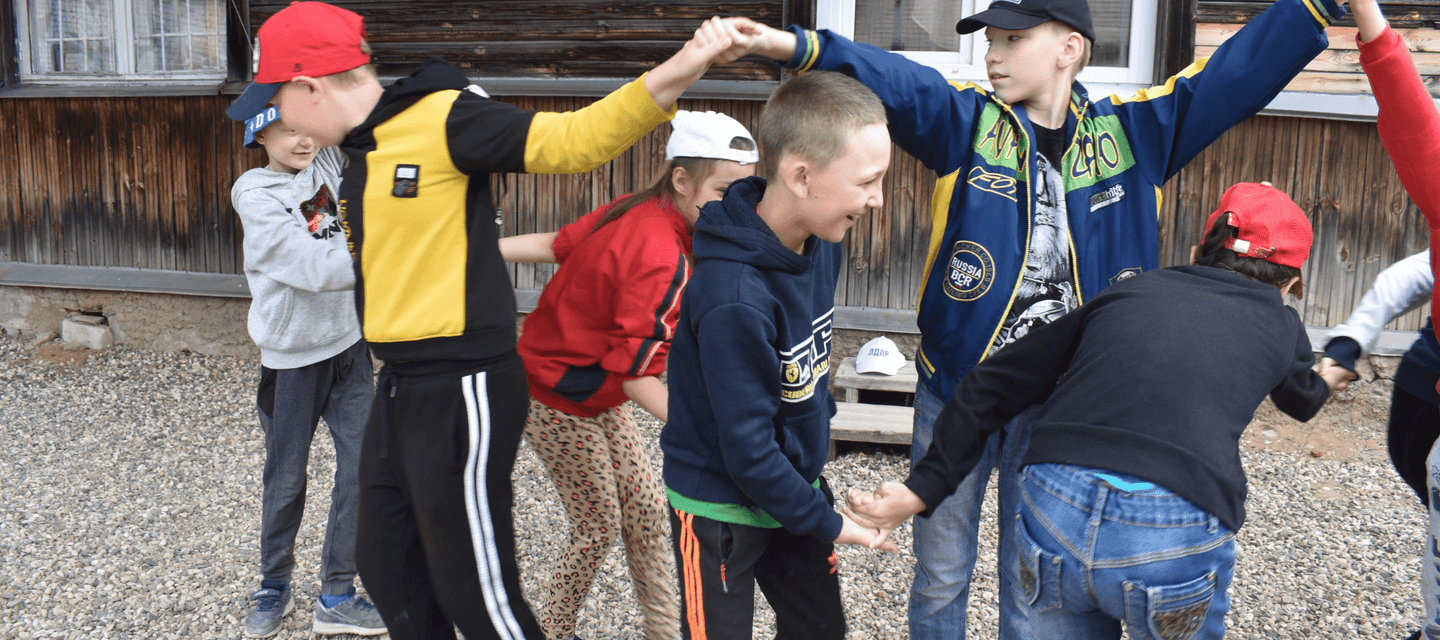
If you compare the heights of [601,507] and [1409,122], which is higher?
[1409,122]

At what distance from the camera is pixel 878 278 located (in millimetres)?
5371

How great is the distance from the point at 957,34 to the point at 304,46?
12.6ft

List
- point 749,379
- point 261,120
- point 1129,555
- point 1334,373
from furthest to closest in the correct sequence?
1. point 261,120
2. point 1334,373
3. point 749,379
4. point 1129,555

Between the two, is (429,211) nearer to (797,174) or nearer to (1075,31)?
(797,174)

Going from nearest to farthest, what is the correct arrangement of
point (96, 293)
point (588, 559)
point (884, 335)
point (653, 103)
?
point (653, 103), point (588, 559), point (884, 335), point (96, 293)

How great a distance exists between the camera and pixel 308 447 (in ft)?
9.57

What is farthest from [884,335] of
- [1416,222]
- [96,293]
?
[96,293]

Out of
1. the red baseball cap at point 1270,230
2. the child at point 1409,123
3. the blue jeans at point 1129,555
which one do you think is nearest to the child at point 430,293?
the blue jeans at point 1129,555

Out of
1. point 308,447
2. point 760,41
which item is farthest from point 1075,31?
point 308,447

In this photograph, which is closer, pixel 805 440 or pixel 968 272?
pixel 805 440

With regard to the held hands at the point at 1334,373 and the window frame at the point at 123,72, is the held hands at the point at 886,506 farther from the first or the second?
the window frame at the point at 123,72

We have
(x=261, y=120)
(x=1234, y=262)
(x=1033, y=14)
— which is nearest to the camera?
(x=1234, y=262)

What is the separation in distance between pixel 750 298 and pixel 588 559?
1.22m

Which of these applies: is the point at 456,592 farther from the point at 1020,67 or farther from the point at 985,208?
the point at 1020,67
